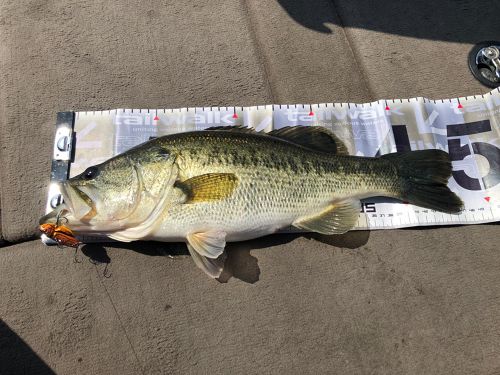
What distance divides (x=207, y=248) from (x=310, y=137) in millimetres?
910

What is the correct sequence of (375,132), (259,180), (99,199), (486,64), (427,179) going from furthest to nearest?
(486,64), (375,132), (427,179), (259,180), (99,199)

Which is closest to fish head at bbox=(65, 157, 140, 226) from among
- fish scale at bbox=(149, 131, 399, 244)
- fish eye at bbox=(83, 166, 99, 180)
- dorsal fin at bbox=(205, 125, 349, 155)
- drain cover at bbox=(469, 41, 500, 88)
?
fish eye at bbox=(83, 166, 99, 180)

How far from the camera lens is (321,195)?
209cm

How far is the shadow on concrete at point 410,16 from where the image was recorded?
9.75 feet

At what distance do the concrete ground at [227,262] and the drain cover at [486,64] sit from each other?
0.07 metres

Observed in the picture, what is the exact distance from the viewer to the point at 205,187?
1.93m

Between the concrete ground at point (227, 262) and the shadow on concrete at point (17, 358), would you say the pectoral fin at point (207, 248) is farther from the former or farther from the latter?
the shadow on concrete at point (17, 358)

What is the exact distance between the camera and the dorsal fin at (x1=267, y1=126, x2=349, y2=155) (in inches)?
87.1

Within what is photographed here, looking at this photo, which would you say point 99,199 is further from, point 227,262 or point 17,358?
point 17,358

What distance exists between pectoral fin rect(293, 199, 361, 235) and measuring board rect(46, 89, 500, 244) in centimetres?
21

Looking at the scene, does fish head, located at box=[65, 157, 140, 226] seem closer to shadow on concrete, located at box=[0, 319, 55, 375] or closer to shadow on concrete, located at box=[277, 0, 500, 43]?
shadow on concrete, located at box=[0, 319, 55, 375]

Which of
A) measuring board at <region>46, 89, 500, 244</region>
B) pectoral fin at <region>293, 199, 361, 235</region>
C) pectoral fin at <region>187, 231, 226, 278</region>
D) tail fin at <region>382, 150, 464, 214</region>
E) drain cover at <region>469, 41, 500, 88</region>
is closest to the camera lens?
pectoral fin at <region>187, 231, 226, 278</region>

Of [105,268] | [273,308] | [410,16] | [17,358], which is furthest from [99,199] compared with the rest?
[410,16]

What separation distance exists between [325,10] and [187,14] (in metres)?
1.15
